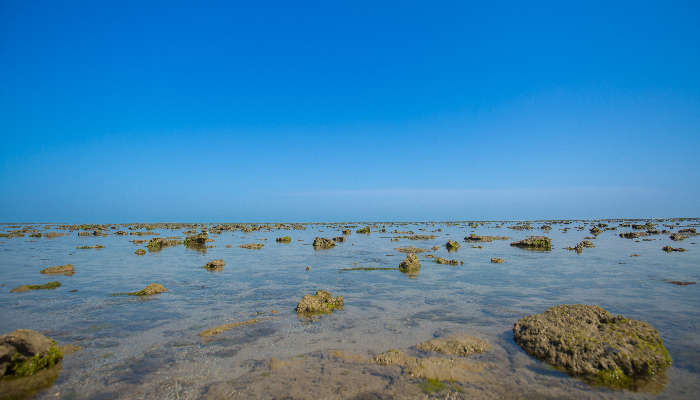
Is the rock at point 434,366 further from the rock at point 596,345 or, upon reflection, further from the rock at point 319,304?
the rock at point 319,304

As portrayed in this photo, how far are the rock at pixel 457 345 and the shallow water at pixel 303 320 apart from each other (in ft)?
1.10

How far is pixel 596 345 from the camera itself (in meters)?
6.09

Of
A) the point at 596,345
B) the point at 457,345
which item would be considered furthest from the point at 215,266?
the point at 596,345

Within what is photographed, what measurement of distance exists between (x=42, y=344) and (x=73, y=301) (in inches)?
236

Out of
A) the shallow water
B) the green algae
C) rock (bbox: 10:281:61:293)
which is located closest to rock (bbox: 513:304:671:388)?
the shallow water

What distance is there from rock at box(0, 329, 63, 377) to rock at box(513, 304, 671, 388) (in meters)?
9.21

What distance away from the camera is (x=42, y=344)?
600 cm

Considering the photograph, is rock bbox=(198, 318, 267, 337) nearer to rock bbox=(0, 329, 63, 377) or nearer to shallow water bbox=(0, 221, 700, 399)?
shallow water bbox=(0, 221, 700, 399)

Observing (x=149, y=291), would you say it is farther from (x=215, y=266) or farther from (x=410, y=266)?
(x=410, y=266)

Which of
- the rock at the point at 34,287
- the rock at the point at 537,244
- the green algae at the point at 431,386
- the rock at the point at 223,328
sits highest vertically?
the rock at the point at 537,244

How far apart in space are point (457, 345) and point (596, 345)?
2.49m

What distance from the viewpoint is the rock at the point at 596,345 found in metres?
5.66

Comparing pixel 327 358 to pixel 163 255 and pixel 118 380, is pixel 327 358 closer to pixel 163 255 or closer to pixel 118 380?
pixel 118 380

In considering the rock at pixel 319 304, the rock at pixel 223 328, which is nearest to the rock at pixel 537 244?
the rock at pixel 319 304
